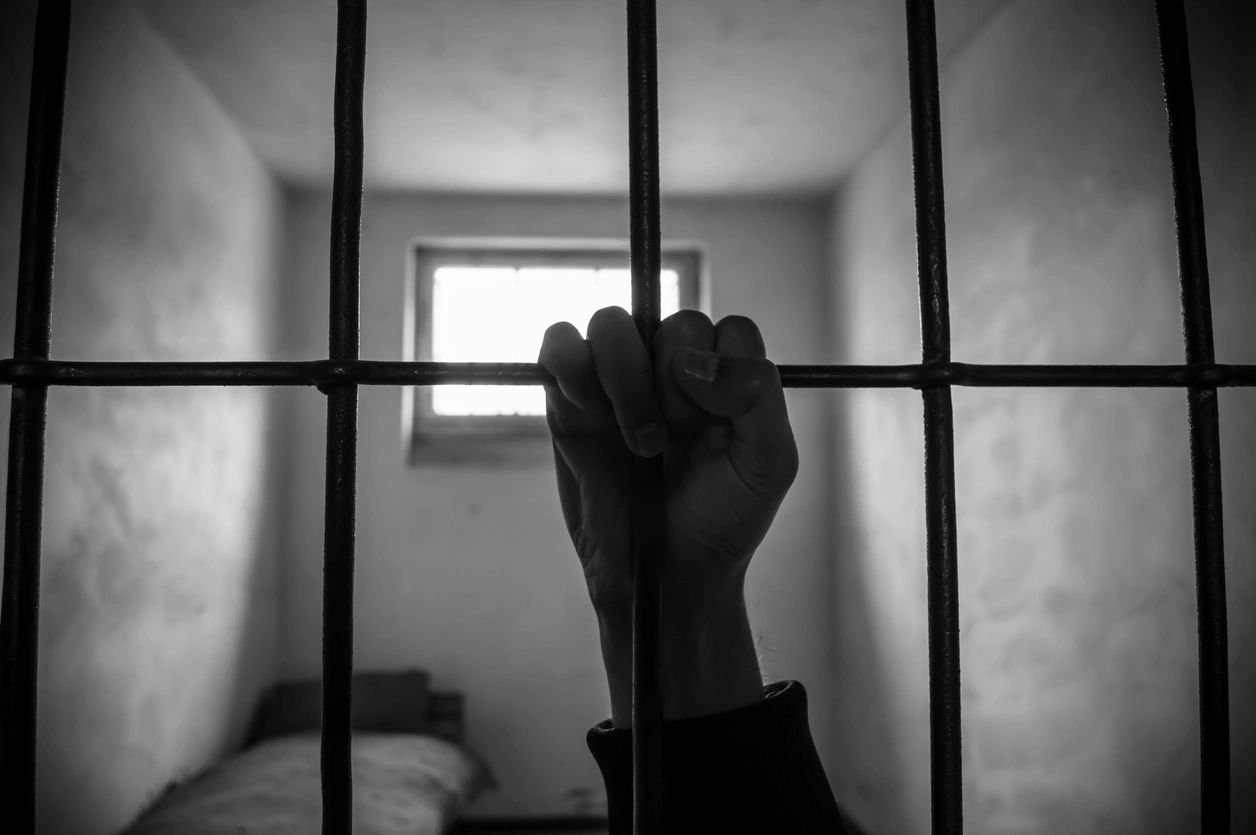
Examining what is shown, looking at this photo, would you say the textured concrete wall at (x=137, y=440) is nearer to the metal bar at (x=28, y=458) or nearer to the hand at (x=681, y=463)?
the metal bar at (x=28, y=458)

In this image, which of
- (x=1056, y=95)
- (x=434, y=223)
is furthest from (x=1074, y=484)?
(x=434, y=223)

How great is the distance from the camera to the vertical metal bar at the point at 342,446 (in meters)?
0.41

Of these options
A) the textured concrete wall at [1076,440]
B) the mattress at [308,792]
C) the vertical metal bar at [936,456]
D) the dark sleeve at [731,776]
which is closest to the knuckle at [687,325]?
the vertical metal bar at [936,456]

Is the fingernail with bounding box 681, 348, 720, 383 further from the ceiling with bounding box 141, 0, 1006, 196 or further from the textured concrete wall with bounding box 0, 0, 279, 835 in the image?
the ceiling with bounding box 141, 0, 1006, 196

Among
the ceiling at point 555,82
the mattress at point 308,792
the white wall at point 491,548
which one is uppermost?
the ceiling at point 555,82

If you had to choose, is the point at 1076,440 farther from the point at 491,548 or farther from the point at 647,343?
the point at 491,548

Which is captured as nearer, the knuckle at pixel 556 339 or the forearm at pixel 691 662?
the knuckle at pixel 556 339

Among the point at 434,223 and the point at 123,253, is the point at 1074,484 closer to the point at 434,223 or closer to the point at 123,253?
the point at 123,253

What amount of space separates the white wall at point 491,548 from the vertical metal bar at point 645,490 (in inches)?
109

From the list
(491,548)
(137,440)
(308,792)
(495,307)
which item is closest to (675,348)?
(137,440)

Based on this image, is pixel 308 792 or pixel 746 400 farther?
pixel 308 792

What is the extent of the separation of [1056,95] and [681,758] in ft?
6.02

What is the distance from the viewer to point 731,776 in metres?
0.53

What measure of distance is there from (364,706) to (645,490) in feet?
9.35
